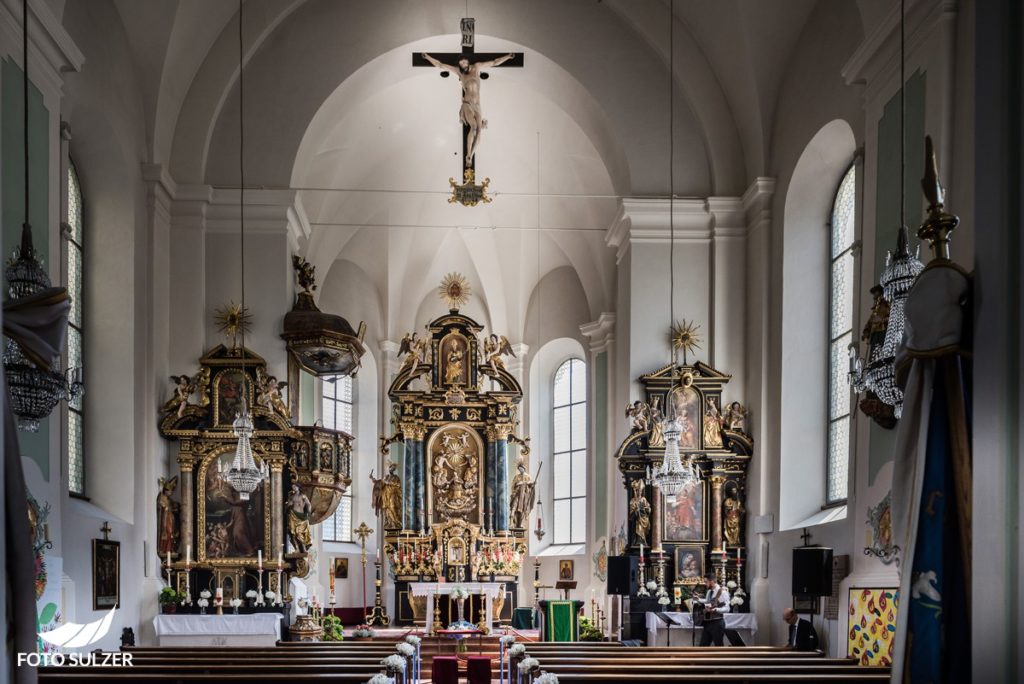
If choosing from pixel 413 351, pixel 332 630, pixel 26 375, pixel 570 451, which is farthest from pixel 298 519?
pixel 570 451

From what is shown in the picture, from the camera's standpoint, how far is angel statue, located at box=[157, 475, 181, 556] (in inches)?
580

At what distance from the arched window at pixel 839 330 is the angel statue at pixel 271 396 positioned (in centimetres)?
715

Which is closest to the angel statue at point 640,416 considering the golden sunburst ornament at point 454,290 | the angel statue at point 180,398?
the angel statue at point 180,398

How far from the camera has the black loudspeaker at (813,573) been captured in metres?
11.6

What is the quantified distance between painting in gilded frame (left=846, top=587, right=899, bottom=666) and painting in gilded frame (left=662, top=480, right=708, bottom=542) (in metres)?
3.85

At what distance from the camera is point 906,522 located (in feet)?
12.7

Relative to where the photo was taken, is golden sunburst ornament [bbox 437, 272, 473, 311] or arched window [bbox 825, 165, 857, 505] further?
golden sunburst ornament [bbox 437, 272, 473, 311]

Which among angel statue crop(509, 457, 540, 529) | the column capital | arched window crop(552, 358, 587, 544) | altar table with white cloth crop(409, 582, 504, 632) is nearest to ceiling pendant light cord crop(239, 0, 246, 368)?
altar table with white cloth crop(409, 582, 504, 632)

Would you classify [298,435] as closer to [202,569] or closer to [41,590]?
[202,569]

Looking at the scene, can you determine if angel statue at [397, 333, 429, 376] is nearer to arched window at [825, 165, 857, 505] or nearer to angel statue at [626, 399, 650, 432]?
angel statue at [626, 399, 650, 432]

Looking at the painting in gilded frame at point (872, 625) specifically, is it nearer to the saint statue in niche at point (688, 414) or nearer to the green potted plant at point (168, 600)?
the saint statue in niche at point (688, 414)

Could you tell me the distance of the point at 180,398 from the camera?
49.2ft

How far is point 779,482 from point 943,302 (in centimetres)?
1111

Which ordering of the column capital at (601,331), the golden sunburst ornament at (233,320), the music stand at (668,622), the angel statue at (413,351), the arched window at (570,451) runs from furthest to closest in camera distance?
the arched window at (570,451)
the column capital at (601,331)
the angel statue at (413,351)
the golden sunburst ornament at (233,320)
the music stand at (668,622)
